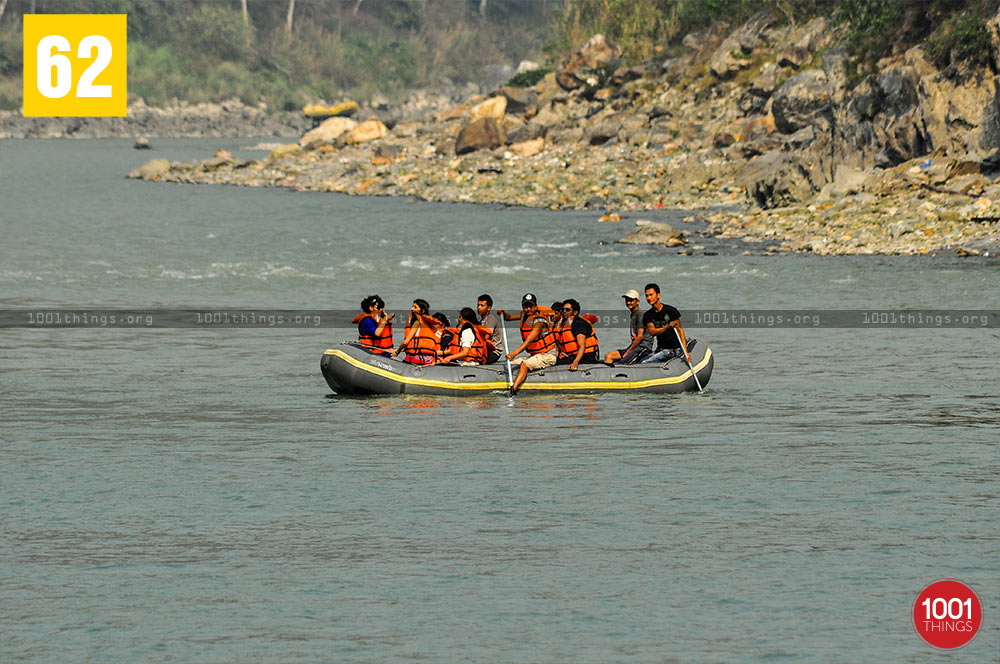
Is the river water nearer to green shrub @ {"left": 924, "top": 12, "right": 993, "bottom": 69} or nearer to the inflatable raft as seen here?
the inflatable raft

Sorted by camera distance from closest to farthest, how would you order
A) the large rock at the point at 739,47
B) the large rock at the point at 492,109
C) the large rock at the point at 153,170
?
the large rock at the point at 739,47
the large rock at the point at 492,109
the large rock at the point at 153,170

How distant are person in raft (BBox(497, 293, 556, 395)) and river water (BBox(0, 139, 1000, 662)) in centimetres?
55

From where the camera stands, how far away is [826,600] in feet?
39.8

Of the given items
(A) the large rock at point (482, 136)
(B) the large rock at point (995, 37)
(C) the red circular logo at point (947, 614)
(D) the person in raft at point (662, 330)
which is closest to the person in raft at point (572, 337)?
(D) the person in raft at point (662, 330)

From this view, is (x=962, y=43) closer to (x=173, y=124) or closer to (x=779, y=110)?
(x=779, y=110)

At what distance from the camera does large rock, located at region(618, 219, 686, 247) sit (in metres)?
43.6

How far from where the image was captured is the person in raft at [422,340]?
823 inches

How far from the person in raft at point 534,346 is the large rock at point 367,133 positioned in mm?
67428

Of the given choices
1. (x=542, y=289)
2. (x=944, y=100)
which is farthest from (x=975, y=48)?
(x=542, y=289)

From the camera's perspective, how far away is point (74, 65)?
4267 inches

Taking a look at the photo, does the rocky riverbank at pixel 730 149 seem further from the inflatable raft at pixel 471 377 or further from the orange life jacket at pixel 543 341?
the orange life jacket at pixel 543 341

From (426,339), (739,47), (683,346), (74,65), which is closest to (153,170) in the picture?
(74,65)

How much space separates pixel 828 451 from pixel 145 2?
178213 millimetres

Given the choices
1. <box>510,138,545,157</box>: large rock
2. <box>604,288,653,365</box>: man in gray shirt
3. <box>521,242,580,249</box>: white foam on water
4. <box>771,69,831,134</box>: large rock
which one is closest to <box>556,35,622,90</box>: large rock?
<box>510,138,545,157</box>: large rock
